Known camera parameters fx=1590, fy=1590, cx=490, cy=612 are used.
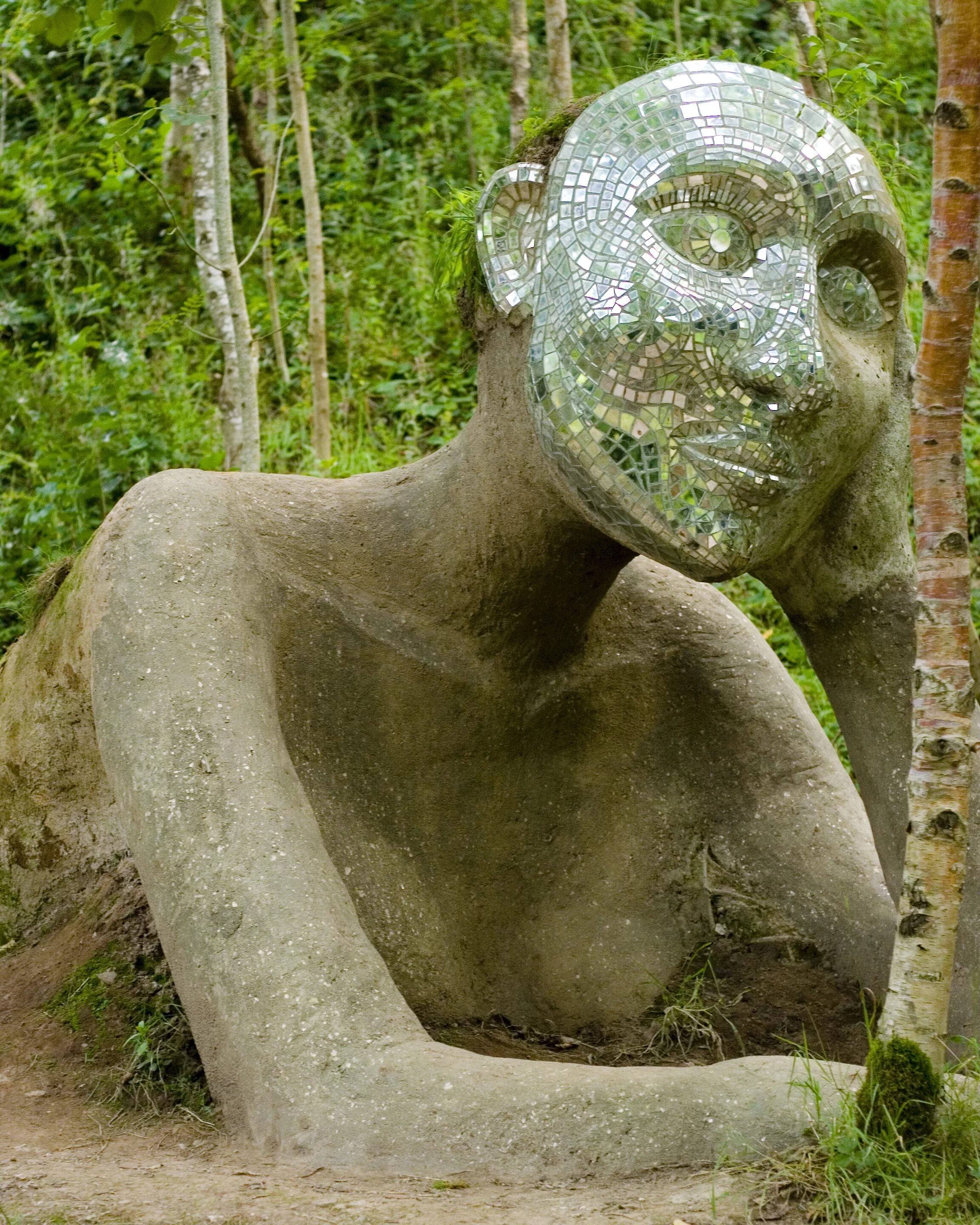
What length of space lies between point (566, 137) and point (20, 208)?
5.74 metres

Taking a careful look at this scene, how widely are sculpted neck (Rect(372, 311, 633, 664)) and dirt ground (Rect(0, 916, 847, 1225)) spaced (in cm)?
78

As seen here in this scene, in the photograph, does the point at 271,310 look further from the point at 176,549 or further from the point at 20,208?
the point at 176,549

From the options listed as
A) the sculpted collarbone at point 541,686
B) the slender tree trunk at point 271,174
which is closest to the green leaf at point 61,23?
the sculpted collarbone at point 541,686

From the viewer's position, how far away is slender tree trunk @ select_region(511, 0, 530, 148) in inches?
222

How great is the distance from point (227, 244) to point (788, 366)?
9.80 ft

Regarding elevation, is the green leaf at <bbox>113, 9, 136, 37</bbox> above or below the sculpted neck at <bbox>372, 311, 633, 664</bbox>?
above

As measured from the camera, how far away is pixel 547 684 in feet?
10.4

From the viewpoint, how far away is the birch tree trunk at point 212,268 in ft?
16.9

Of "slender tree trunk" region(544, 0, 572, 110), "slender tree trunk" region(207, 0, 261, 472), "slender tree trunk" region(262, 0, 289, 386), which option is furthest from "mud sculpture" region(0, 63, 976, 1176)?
"slender tree trunk" region(262, 0, 289, 386)

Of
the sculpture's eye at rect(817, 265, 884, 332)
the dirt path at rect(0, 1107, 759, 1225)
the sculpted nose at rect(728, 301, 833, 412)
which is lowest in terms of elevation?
the dirt path at rect(0, 1107, 759, 1225)

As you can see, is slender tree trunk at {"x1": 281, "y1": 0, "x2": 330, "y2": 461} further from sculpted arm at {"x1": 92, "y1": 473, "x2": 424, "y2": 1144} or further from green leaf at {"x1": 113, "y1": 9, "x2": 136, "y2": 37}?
sculpted arm at {"x1": 92, "y1": 473, "x2": 424, "y2": 1144}

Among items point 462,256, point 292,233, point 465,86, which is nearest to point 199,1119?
point 462,256

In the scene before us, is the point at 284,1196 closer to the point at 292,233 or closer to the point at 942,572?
the point at 942,572

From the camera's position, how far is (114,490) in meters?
5.72
